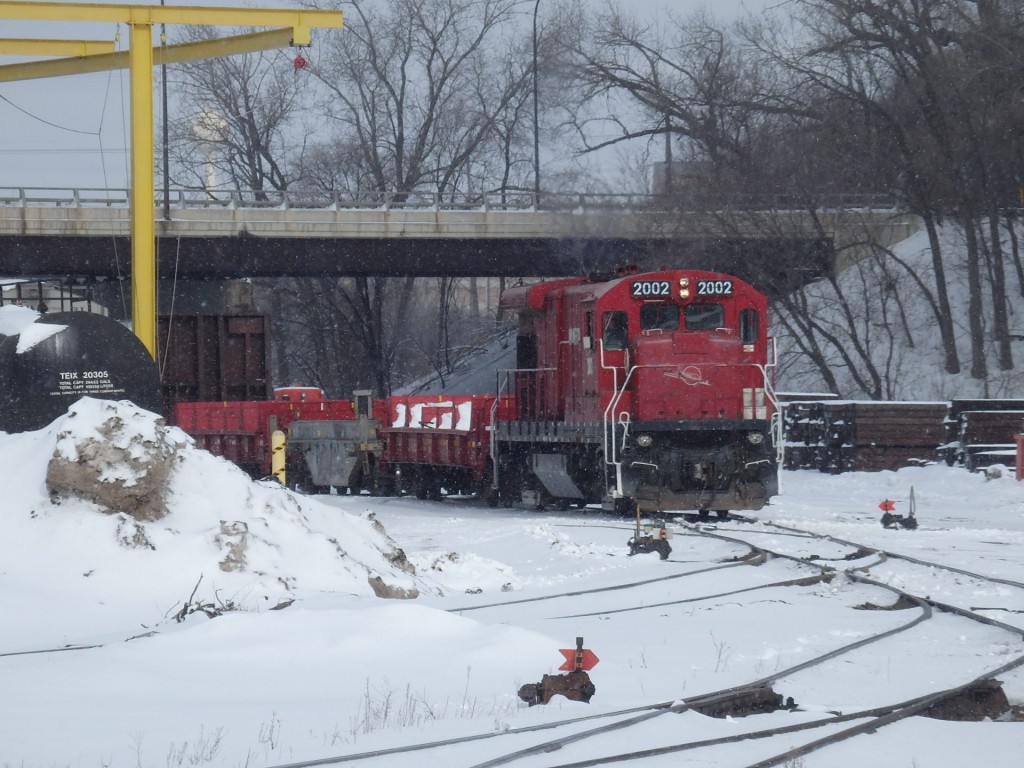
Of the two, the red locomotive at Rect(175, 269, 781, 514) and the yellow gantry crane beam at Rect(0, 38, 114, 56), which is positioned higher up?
the yellow gantry crane beam at Rect(0, 38, 114, 56)

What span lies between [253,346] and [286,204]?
16728mm

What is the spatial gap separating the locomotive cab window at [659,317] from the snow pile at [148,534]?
7.20 metres

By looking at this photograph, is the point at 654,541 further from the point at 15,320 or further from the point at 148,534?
the point at 15,320

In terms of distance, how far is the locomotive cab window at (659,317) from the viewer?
18078 mm

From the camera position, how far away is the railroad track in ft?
18.6

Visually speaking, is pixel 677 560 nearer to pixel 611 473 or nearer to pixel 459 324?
pixel 611 473

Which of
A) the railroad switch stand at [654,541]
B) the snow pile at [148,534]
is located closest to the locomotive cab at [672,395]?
the railroad switch stand at [654,541]

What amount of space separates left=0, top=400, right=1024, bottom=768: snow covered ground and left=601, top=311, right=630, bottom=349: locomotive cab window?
3.75 metres

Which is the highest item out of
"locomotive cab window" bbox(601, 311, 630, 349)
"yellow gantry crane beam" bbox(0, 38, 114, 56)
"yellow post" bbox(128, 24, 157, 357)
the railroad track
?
"yellow gantry crane beam" bbox(0, 38, 114, 56)

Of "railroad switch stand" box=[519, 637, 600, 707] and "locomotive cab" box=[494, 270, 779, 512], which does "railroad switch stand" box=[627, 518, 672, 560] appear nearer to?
"locomotive cab" box=[494, 270, 779, 512]

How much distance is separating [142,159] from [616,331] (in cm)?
869

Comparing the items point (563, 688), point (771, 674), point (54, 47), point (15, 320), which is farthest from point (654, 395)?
point (54, 47)

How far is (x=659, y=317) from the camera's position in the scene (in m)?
18.2

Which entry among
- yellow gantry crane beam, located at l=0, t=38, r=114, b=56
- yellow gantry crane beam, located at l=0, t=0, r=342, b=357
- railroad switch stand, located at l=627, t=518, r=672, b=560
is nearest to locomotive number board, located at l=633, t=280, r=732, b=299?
railroad switch stand, located at l=627, t=518, r=672, b=560
